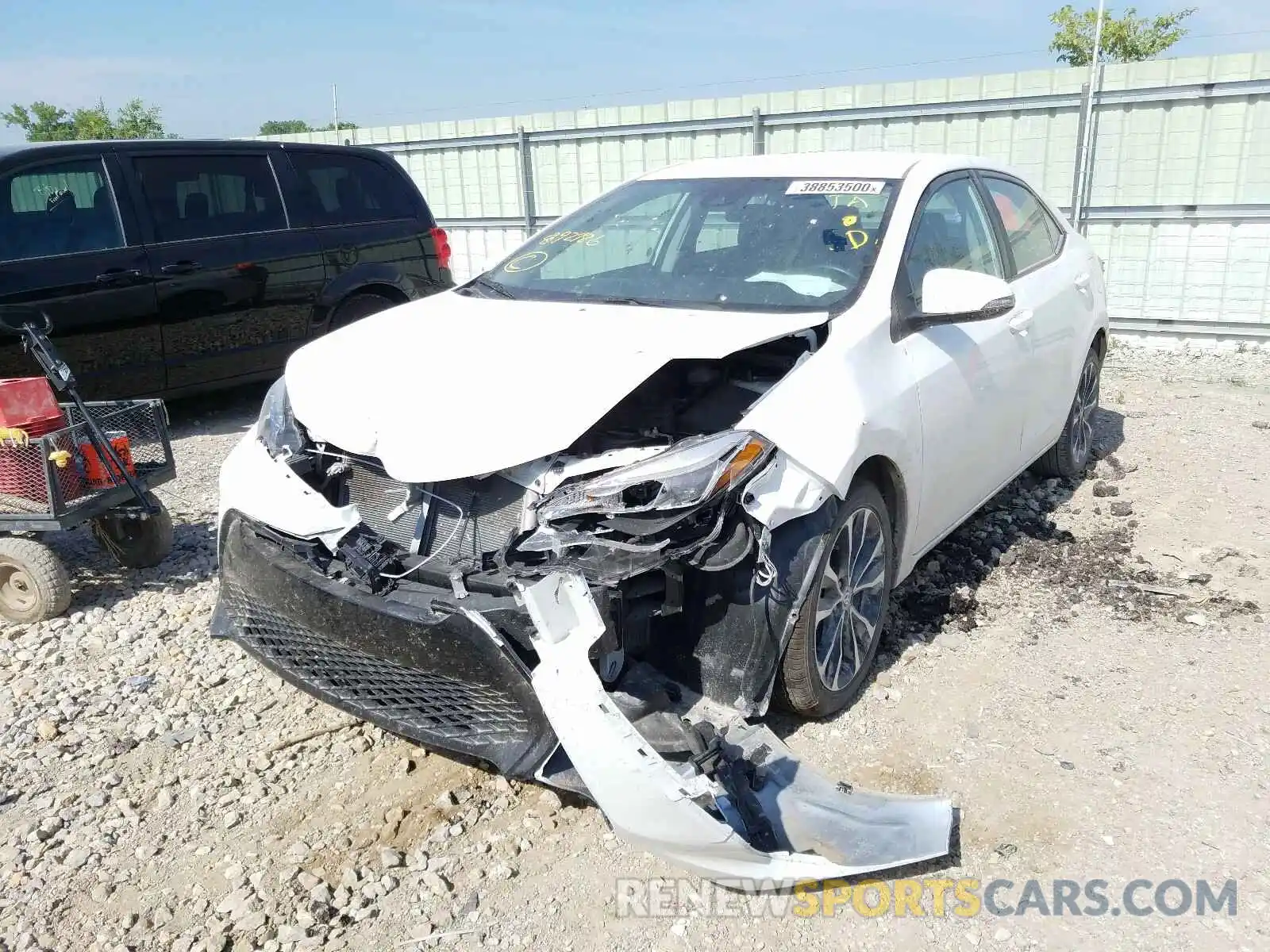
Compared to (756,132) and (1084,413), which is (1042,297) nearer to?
(1084,413)

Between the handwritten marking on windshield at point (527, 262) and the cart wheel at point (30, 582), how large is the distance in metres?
2.21

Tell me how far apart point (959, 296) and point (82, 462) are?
354cm

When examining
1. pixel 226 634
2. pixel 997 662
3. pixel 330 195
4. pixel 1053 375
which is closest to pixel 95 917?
pixel 226 634

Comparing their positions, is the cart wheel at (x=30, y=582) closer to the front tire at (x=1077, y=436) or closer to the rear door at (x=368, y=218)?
the rear door at (x=368, y=218)

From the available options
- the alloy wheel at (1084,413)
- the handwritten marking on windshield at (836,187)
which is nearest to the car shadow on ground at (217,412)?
the handwritten marking on windshield at (836,187)

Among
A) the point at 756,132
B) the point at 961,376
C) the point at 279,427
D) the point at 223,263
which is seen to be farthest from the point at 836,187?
the point at 756,132

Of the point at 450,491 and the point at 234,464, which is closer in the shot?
the point at 450,491

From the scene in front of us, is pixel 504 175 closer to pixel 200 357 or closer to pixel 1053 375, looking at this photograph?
pixel 200 357

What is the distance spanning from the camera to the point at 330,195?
749 centimetres

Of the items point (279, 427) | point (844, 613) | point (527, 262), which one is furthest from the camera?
point (527, 262)

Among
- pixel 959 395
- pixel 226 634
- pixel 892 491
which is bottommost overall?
pixel 226 634

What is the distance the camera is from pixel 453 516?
2.88 m

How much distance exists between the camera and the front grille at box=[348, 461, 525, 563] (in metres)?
2.81

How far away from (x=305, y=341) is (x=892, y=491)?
5.08m
